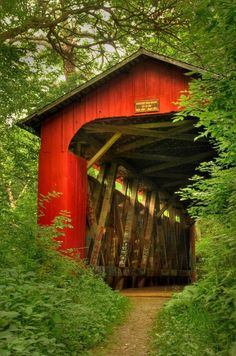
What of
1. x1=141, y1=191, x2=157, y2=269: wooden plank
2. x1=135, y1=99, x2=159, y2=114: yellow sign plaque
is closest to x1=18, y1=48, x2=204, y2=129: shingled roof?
x1=135, y1=99, x2=159, y2=114: yellow sign plaque

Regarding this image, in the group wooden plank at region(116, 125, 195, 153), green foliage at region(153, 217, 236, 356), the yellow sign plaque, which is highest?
the yellow sign plaque

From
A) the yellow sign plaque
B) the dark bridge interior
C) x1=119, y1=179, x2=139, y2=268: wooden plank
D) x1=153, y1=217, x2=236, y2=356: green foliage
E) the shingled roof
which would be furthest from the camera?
x1=119, y1=179, x2=139, y2=268: wooden plank

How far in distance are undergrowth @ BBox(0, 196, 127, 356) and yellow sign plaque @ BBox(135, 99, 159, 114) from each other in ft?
12.3

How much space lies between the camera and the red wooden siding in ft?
32.5

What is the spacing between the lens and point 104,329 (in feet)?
20.0

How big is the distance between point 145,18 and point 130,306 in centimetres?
782

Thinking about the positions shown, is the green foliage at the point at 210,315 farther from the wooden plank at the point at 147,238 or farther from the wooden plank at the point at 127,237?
the wooden plank at the point at 147,238

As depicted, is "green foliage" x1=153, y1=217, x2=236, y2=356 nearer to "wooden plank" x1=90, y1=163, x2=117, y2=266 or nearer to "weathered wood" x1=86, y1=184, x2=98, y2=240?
"wooden plank" x1=90, y1=163, x2=117, y2=266

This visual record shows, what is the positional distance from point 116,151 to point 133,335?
7.75 meters

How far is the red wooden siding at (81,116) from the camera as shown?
32.5ft

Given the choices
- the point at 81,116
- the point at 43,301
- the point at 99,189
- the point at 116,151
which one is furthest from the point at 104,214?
the point at 43,301

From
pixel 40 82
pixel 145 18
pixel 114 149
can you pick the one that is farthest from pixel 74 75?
pixel 145 18

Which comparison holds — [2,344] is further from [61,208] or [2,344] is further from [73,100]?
[73,100]

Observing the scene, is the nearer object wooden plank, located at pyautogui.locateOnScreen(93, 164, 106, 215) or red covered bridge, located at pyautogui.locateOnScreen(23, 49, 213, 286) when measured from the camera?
red covered bridge, located at pyautogui.locateOnScreen(23, 49, 213, 286)
